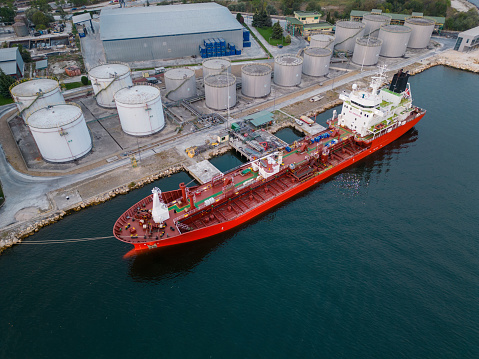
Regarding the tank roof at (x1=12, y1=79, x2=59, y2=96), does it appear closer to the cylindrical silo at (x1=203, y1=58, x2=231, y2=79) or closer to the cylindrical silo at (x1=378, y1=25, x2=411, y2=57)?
the cylindrical silo at (x1=203, y1=58, x2=231, y2=79)

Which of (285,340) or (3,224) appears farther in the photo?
(3,224)

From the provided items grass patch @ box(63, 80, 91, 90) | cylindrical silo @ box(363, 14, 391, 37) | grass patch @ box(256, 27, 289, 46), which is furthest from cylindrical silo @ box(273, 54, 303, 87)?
grass patch @ box(63, 80, 91, 90)

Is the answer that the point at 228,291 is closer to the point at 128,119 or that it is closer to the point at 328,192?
the point at 328,192

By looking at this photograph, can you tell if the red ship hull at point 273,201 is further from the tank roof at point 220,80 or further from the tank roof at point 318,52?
the tank roof at point 318,52

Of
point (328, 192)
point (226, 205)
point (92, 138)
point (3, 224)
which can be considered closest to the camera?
point (3, 224)

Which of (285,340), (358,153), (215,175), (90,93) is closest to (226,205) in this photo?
(215,175)

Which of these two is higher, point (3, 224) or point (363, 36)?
point (363, 36)
